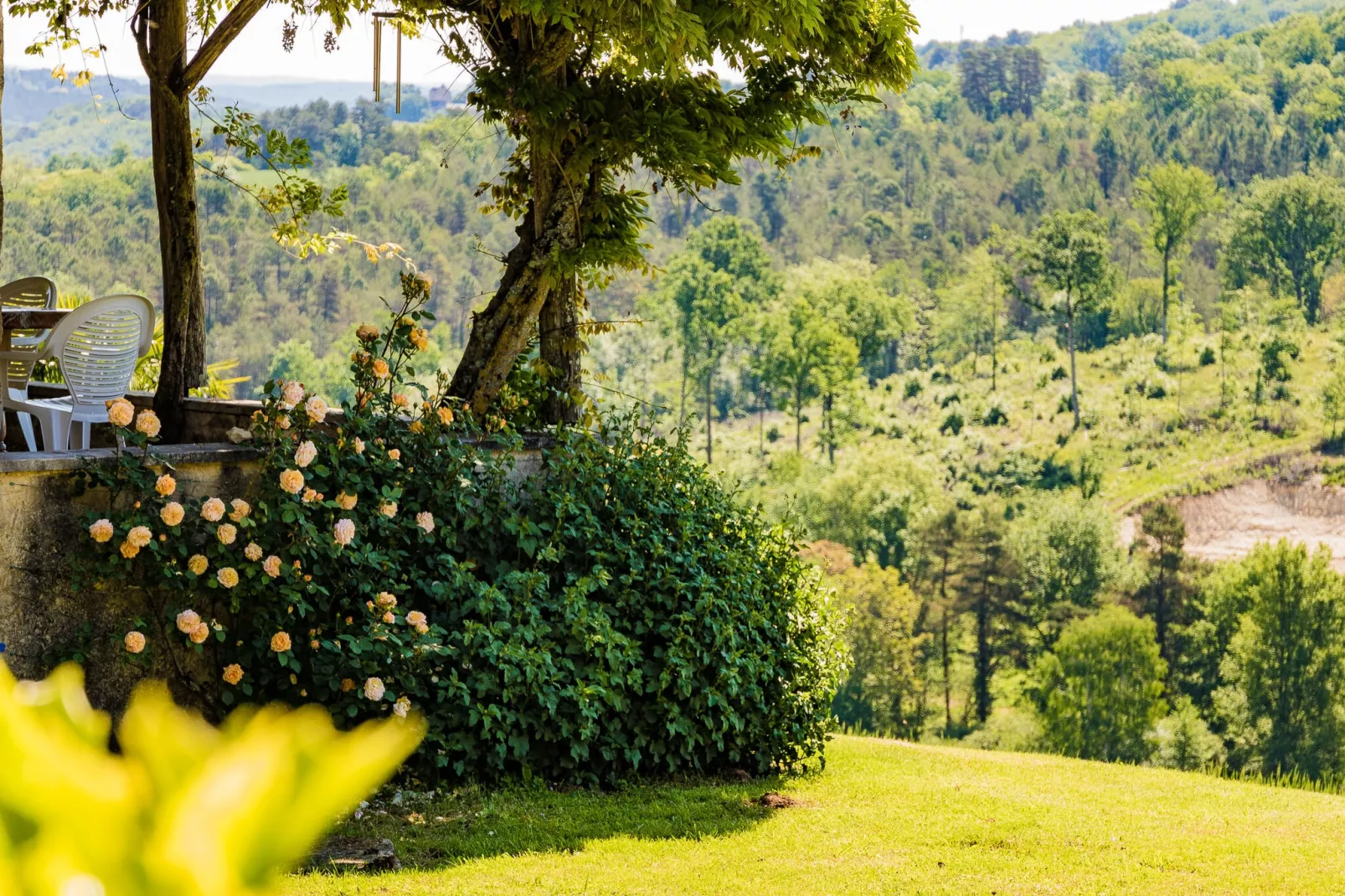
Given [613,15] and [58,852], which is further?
[613,15]

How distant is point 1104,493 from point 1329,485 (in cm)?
926

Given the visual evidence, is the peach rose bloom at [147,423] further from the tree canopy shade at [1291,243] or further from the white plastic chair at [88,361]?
the tree canopy shade at [1291,243]

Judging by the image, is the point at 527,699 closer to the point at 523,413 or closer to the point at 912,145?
the point at 523,413

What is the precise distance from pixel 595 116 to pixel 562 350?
46.6 inches

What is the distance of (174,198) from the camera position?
6.15m

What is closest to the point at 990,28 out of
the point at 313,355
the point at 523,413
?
the point at 313,355

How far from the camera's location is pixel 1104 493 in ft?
192

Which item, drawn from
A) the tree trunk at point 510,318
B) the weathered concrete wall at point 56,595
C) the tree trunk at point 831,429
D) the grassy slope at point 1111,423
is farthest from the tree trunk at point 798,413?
the weathered concrete wall at point 56,595

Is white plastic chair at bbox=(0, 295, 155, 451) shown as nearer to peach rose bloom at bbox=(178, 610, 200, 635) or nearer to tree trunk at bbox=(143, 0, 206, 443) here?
tree trunk at bbox=(143, 0, 206, 443)

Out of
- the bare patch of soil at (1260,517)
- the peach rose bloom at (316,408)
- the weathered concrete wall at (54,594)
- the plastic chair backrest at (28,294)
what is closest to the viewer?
the weathered concrete wall at (54,594)

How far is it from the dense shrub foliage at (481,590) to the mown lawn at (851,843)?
0.89 ft

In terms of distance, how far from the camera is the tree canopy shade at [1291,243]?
70.8 m

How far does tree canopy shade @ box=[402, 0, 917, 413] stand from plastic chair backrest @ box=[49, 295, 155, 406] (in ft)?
5.06

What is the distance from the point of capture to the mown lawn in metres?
3.85
